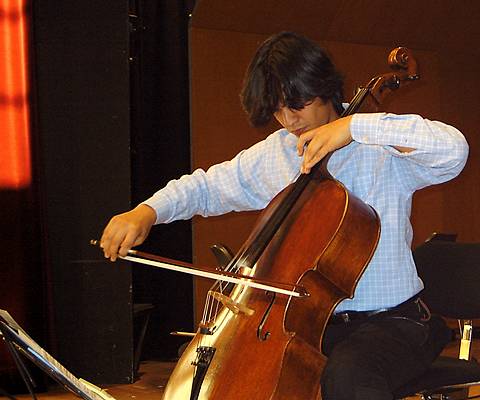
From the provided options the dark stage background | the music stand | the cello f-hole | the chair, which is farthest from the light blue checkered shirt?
the dark stage background

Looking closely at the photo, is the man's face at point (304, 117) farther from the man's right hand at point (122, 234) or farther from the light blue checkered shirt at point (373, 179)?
the man's right hand at point (122, 234)

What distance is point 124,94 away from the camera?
12.2ft

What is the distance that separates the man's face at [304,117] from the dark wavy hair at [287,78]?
12 mm

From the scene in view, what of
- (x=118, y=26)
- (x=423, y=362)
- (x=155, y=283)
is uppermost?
(x=118, y=26)

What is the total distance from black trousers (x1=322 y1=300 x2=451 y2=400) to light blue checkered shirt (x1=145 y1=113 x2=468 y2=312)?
0.14 ft

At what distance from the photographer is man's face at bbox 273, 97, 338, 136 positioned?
6.01 feet

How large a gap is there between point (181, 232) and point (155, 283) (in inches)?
11.9

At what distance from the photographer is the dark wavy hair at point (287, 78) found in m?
1.82

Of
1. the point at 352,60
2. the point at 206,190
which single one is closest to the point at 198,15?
the point at 352,60

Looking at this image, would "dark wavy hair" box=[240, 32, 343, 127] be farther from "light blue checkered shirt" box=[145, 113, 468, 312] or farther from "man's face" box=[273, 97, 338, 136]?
"light blue checkered shirt" box=[145, 113, 468, 312]

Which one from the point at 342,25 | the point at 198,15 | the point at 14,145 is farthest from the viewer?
the point at 342,25

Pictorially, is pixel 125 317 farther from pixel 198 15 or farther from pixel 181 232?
pixel 198 15

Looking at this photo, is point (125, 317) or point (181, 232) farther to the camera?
point (181, 232)

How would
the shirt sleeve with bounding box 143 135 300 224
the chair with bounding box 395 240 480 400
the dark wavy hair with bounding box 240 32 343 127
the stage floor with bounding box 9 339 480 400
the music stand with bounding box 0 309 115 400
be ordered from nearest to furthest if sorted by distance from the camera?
the music stand with bounding box 0 309 115 400, the dark wavy hair with bounding box 240 32 343 127, the shirt sleeve with bounding box 143 135 300 224, the chair with bounding box 395 240 480 400, the stage floor with bounding box 9 339 480 400
